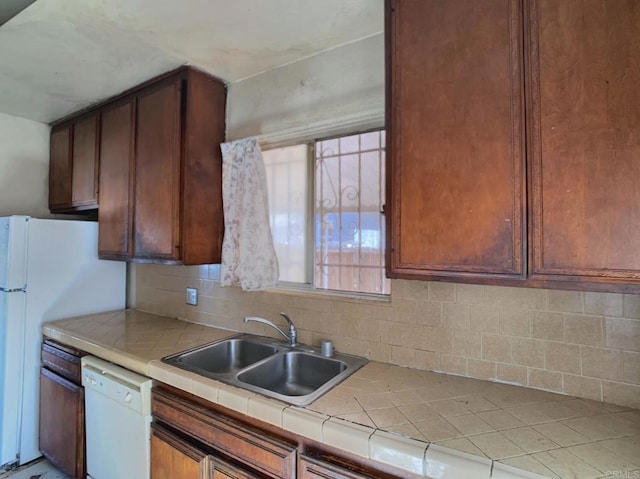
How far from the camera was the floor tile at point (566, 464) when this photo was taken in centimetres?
79

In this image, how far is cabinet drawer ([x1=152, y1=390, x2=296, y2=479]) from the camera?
1087 millimetres

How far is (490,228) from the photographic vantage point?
3.36ft

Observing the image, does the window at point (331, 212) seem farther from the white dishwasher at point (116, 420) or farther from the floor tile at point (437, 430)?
the white dishwasher at point (116, 420)

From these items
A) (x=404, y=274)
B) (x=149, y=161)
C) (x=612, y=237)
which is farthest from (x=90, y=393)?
(x=612, y=237)

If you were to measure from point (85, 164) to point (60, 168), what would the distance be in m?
0.44

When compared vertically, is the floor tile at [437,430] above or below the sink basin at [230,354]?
above

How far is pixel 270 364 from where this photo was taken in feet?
5.19

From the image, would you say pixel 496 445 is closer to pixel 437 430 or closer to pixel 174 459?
pixel 437 430

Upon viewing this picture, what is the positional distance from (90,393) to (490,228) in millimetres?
2063

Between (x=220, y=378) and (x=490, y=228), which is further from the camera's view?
(x=220, y=378)

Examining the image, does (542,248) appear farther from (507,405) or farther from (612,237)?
(507,405)

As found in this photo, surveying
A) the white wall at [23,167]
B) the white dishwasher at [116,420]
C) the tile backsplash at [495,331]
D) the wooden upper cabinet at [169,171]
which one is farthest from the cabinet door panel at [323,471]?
the white wall at [23,167]

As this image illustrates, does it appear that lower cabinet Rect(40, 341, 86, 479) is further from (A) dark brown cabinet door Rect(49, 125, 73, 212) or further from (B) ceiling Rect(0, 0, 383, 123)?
(B) ceiling Rect(0, 0, 383, 123)

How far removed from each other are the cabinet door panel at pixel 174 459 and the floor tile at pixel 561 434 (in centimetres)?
115
